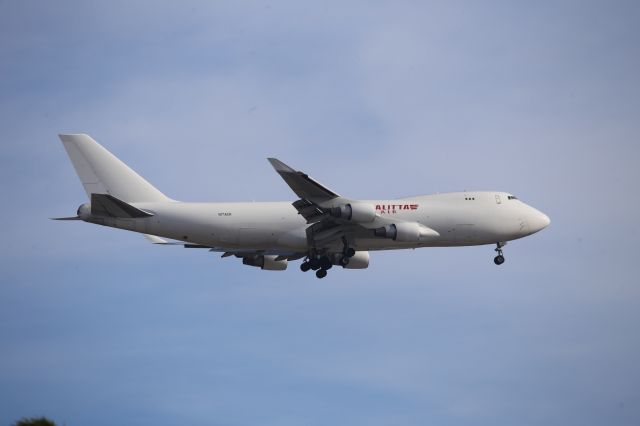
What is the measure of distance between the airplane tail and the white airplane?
0.06m

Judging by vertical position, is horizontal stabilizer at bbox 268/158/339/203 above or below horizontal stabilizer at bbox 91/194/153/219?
above

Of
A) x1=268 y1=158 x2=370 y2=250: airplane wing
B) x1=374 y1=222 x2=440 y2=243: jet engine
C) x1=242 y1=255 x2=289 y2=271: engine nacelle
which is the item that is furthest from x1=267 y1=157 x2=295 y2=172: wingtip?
x1=242 y1=255 x2=289 y2=271: engine nacelle

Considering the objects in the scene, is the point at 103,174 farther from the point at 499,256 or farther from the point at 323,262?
the point at 499,256

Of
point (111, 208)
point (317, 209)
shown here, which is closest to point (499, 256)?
point (317, 209)

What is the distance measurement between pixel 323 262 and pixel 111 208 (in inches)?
552

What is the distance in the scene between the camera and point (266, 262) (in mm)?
67812

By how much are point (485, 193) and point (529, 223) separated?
3714 mm

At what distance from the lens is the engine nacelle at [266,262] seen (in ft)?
222

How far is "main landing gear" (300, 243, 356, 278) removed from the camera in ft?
198

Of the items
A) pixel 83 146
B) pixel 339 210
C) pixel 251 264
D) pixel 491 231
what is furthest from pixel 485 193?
pixel 83 146

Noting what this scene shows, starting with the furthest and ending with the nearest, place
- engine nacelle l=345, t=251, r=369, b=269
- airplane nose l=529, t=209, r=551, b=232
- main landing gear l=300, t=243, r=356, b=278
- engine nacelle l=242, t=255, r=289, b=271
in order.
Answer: engine nacelle l=242, t=255, r=289, b=271, engine nacelle l=345, t=251, r=369, b=269, airplane nose l=529, t=209, r=551, b=232, main landing gear l=300, t=243, r=356, b=278

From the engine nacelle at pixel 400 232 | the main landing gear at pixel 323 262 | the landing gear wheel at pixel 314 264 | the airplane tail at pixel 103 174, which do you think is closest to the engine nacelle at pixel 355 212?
the engine nacelle at pixel 400 232

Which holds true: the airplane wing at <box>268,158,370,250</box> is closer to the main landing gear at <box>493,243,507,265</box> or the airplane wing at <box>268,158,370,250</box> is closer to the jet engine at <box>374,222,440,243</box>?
the jet engine at <box>374,222,440,243</box>

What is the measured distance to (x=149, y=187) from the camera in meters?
59.8
